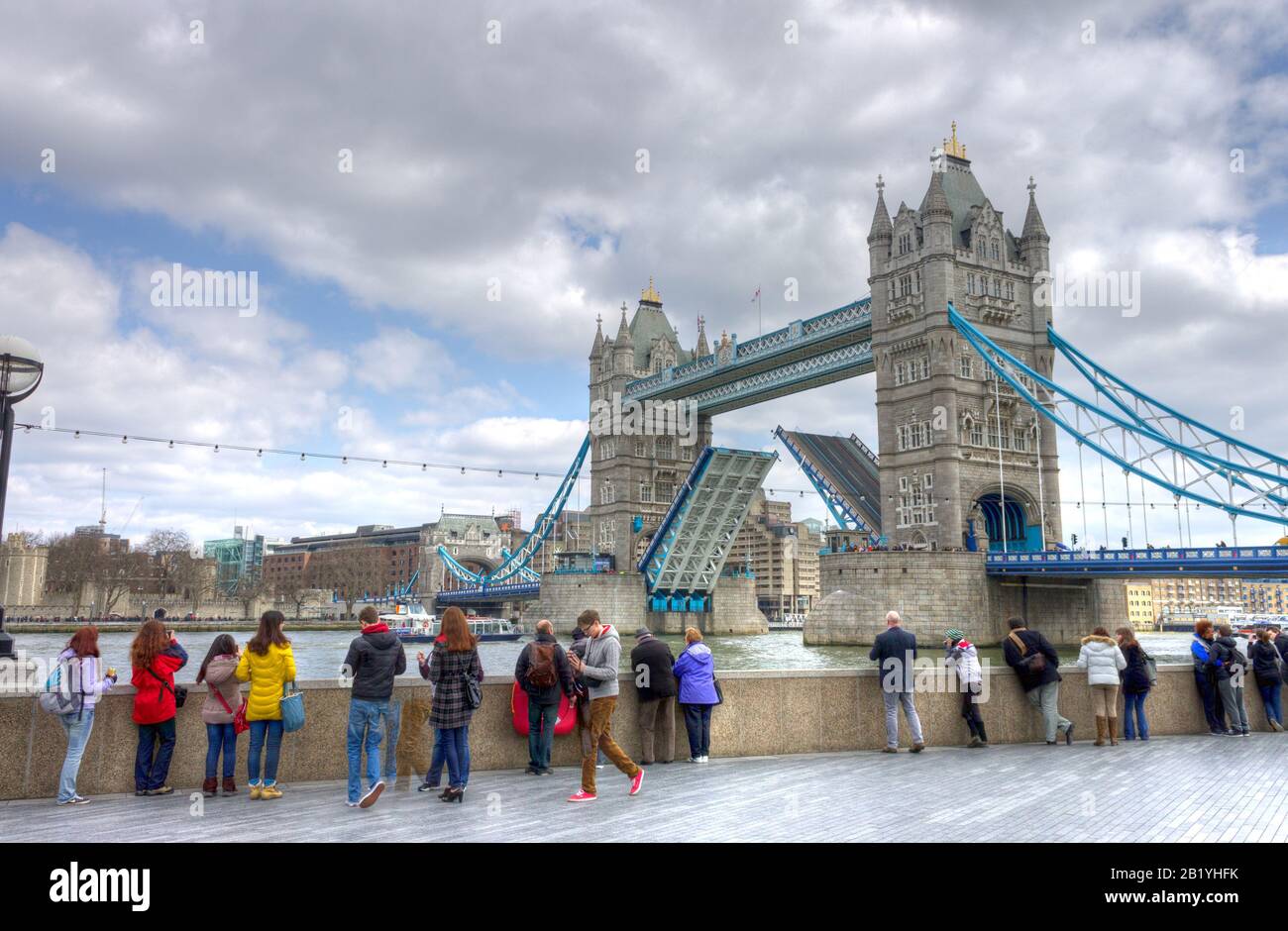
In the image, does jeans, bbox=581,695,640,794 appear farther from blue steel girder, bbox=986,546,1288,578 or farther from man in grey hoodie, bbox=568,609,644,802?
blue steel girder, bbox=986,546,1288,578

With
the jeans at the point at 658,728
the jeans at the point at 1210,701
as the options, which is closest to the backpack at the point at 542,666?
the jeans at the point at 658,728

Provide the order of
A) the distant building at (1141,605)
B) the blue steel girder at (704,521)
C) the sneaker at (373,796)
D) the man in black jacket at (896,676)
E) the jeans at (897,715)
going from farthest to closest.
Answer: the distant building at (1141,605), the blue steel girder at (704,521), the jeans at (897,715), the man in black jacket at (896,676), the sneaker at (373,796)

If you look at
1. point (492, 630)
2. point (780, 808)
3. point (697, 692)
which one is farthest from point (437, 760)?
point (492, 630)

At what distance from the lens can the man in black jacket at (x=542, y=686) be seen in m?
8.74

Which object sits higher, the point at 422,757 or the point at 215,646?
the point at 215,646

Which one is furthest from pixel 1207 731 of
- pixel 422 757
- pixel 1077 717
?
pixel 422 757

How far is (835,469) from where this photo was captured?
193 feet

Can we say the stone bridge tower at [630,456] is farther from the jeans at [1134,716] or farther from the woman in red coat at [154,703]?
the woman in red coat at [154,703]

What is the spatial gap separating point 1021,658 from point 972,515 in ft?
124

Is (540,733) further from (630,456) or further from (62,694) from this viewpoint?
(630,456)

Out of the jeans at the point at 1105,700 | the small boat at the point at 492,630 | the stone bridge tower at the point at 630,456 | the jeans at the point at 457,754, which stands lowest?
the small boat at the point at 492,630

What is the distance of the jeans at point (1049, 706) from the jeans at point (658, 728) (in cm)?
461
